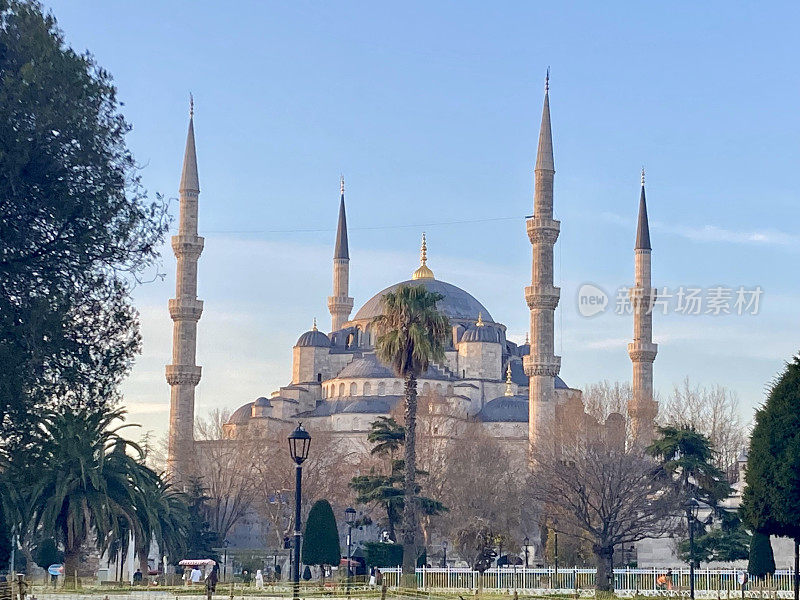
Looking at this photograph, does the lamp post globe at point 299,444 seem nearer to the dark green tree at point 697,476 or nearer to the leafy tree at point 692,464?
the dark green tree at point 697,476

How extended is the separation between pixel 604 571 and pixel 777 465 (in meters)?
10.8

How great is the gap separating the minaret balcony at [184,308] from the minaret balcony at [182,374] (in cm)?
267

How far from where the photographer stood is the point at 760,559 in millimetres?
35125

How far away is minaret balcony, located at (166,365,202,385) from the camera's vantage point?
233 ft

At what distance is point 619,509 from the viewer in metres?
41.5

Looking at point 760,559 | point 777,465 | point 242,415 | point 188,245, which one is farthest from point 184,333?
point 777,465

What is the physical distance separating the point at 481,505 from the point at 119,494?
25982 mm

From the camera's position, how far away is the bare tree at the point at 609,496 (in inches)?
1610

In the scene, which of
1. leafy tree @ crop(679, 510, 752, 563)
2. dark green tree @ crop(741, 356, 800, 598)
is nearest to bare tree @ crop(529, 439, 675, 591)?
leafy tree @ crop(679, 510, 752, 563)

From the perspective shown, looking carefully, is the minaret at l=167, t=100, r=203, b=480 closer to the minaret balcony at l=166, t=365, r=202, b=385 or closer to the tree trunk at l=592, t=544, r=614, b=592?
the minaret balcony at l=166, t=365, r=202, b=385

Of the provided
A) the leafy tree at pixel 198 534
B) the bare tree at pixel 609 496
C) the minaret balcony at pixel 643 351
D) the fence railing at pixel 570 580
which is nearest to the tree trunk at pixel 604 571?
the bare tree at pixel 609 496

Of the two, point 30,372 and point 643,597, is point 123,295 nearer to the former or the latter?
point 30,372

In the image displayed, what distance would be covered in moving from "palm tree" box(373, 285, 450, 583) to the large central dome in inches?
2055

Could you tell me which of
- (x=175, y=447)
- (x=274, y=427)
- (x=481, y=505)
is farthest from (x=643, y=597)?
(x=274, y=427)
